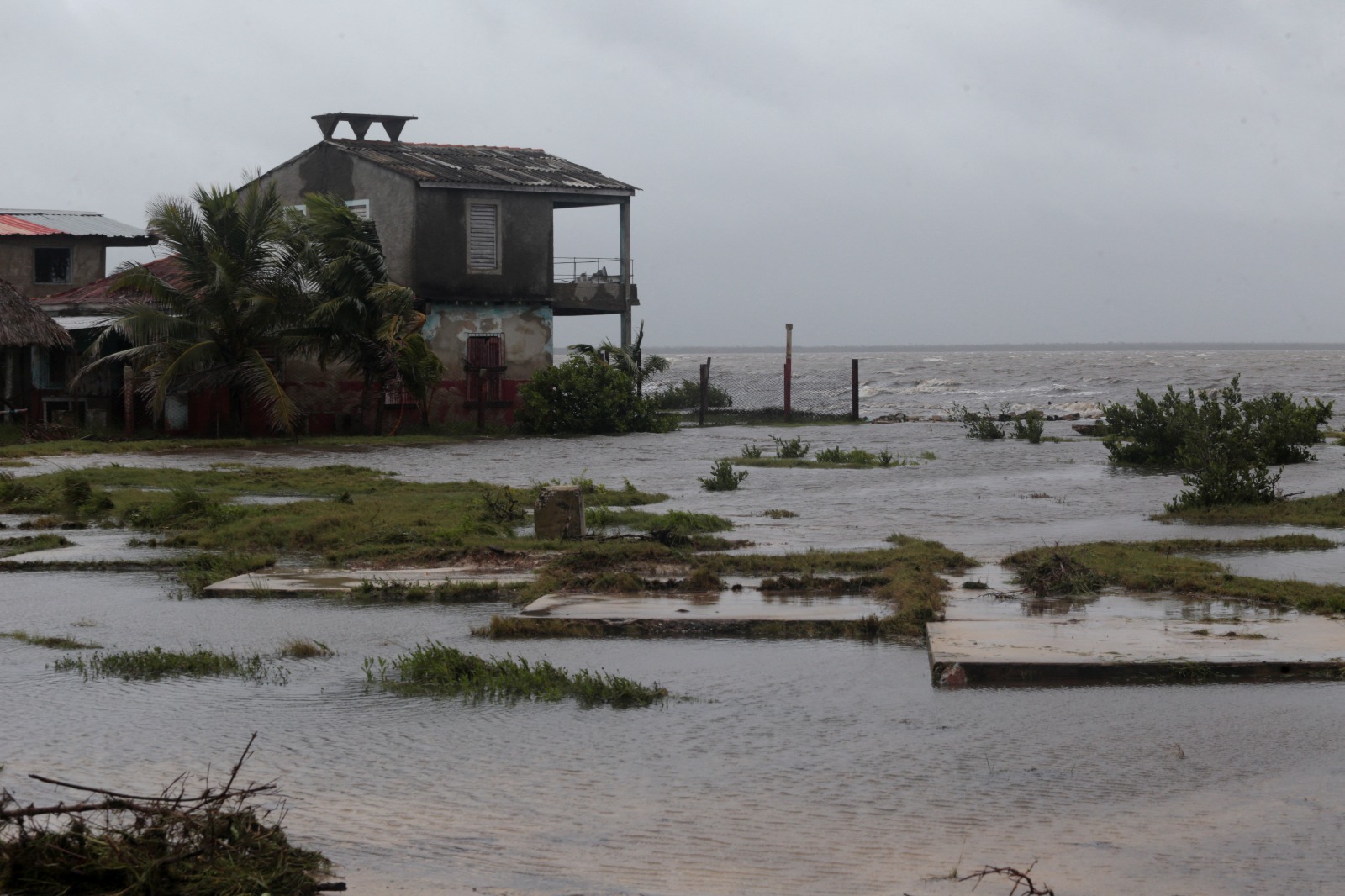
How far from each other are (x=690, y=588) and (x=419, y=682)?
9.65ft

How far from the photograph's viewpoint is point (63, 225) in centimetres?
3628

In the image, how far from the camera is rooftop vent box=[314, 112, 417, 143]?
37656 millimetres

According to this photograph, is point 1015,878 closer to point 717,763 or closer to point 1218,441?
point 717,763

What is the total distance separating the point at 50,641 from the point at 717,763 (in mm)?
4697

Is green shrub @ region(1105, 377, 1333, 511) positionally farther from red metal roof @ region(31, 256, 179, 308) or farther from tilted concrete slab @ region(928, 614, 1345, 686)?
red metal roof @ region(31, 256, 179, 308)

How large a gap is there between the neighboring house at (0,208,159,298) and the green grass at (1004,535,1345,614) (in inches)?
1186

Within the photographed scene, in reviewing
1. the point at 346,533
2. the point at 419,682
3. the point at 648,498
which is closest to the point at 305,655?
the point at 419,682

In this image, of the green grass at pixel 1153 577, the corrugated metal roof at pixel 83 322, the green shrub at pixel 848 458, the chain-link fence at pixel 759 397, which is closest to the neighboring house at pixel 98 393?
the corrugated metal roof at pixel 83 322

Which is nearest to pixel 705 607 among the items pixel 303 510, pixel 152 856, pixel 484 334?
pixel 152 856

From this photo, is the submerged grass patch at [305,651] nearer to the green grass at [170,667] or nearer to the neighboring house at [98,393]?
the green grass at [170,667]

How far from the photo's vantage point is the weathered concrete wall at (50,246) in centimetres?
3456

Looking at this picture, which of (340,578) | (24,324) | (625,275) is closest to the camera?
(340,578)

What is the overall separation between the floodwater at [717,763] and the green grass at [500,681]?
0.17 meters

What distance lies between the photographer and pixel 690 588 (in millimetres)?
9922
